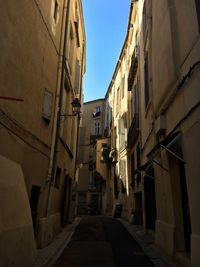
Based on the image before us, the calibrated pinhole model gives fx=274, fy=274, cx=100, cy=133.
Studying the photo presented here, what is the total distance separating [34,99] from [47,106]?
3.65 ft

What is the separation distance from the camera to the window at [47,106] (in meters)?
8.70

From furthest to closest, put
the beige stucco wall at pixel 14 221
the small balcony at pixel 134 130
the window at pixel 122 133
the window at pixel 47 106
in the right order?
1. the window at pixel 122 133
2. the small balcony at pixel 134 130
3. the window at pixel 47 106
4. the beige stucco wall at pixel 14 221

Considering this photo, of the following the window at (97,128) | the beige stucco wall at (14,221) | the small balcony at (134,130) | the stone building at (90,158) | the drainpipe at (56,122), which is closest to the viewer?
the beige stucco wall at (14,221)

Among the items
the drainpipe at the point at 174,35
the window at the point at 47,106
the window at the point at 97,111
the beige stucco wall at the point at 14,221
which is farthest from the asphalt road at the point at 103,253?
the window at the point at 97,111

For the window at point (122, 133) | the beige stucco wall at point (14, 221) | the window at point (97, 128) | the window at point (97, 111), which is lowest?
the beige stucco wall at point (14, 221)

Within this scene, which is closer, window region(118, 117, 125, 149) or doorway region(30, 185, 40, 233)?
doorway region(30, 185, 40, 233)

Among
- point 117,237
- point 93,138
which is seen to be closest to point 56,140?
point 117,237

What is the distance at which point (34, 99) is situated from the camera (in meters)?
7.83

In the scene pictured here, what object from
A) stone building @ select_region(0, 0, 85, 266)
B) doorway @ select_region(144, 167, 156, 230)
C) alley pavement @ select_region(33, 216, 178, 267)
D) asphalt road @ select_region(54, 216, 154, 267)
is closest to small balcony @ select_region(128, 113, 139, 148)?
doorway @ select_region(144, 167, 156, 230)

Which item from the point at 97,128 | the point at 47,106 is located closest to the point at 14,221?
the point at 47,106

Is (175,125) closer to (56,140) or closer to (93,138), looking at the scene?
(56,140)

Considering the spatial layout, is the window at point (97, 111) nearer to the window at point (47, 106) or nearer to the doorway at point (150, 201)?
the doorway at point (150, 201)

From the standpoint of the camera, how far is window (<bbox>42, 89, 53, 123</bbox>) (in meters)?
8.70

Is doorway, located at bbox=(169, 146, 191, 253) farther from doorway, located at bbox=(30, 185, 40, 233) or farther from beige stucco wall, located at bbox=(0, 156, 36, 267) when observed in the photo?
doorway, located at bbox=(30, 185, 40, 233)
